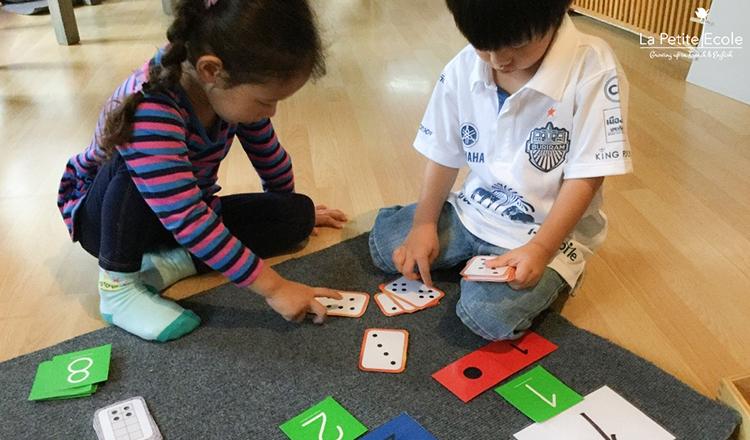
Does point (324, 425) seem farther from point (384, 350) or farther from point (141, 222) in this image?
point (141, 222)

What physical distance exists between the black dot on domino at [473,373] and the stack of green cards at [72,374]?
499mm

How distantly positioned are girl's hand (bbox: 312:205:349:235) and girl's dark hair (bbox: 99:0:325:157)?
0.44m

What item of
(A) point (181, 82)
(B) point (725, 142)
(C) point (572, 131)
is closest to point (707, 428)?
(C) point (572, 131)

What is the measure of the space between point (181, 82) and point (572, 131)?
22.1 inches

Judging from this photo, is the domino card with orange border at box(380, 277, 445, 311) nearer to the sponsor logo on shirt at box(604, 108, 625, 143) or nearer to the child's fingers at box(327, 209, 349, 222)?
the child's fingers at box(327, 209, 349, 222)

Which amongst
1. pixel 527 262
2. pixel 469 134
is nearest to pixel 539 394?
pixel 527 262

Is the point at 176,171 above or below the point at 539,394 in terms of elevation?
above

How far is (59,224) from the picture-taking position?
129cm

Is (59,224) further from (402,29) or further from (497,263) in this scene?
(402,29)

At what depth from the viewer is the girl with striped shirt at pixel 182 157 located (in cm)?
80

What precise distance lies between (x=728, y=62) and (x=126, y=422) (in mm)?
1909

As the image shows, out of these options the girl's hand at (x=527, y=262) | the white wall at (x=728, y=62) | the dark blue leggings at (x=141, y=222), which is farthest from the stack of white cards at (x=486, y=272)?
the white wall at (x=728, y=62)

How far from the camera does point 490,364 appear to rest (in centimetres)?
89

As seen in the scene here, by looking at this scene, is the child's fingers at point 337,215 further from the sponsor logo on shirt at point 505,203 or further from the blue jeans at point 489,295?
the sponsor logo on shirt at point 505,203
